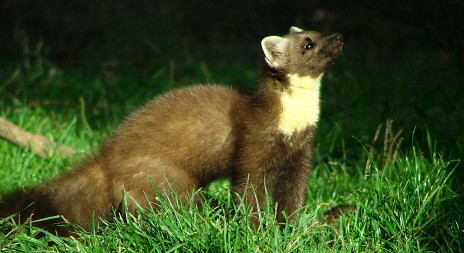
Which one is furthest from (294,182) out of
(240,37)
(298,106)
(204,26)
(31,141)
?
(204,26)

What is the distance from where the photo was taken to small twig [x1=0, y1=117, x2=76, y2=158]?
6016 mm

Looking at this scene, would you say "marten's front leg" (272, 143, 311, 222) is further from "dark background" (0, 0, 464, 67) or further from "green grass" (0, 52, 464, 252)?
"dark background" (0, 0, 464, 67)

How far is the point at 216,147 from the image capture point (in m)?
4.89

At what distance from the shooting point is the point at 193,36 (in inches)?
437

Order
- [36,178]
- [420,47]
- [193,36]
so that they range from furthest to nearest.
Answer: [193,36] < [420,47] < [36,178]

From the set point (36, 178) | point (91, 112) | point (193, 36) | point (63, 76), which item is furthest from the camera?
point (193, 36)

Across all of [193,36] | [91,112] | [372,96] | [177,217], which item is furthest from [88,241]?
[193,36]

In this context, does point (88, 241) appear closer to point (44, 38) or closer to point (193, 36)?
point (44, 38)

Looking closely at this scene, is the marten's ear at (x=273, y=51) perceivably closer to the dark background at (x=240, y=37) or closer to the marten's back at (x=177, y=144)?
the marten's back at (x=177, y=144)

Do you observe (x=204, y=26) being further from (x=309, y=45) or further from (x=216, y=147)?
(x=216, y=147)

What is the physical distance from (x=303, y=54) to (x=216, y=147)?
93 centimetres

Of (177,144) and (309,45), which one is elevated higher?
(309,45)

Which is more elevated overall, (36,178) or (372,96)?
(36,178)

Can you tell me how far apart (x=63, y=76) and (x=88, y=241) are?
4.99 meters
